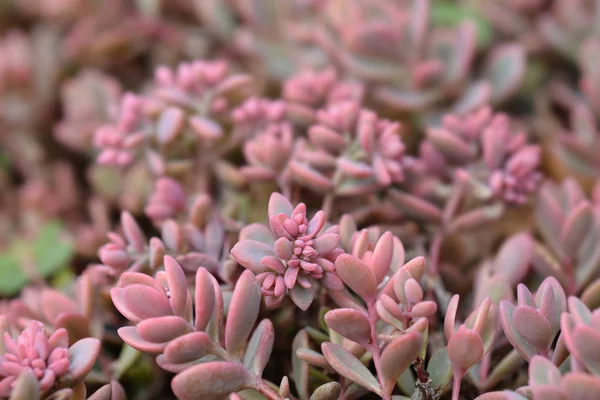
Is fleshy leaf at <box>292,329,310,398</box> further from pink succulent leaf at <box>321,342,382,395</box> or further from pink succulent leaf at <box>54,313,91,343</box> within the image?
pink succulent leaf at <box>54,313,91,343</box>

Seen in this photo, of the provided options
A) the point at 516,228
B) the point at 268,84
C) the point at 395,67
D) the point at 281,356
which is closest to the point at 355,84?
the point at 395,67

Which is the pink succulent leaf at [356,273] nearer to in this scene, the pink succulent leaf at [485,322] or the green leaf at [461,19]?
the pink succulent leaf at [485,322]

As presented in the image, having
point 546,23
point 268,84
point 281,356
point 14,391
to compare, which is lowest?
point 281,356

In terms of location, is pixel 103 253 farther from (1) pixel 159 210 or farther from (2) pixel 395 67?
(2) pixel 395 67

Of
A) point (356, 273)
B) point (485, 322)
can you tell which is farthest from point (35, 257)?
point (485, 322)

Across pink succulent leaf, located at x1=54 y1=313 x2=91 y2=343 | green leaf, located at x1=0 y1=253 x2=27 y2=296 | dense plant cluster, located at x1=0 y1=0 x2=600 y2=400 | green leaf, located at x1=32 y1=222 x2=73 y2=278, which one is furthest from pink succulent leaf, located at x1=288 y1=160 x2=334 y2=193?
green leaf, located at x1=0 y1=253 x2=27 y2=296

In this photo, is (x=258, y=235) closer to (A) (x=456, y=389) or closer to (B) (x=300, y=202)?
(B) (x=300, y=202)
